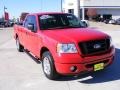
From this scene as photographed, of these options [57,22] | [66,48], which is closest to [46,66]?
[66,48]

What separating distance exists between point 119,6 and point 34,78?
74.8 m

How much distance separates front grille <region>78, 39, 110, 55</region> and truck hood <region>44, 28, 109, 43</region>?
0.10 meters

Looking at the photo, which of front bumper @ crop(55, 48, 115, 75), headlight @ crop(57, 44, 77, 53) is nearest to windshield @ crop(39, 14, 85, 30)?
headlight @ crop(57, 44, 77, 53)

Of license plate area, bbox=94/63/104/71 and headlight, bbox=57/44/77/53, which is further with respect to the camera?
license plate area, bbox=94/63/104/71

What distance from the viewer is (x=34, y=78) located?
25.0ft

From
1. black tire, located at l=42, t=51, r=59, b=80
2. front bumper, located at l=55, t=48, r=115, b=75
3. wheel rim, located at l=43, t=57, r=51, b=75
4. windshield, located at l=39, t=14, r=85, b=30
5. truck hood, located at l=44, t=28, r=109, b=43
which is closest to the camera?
front bumper, located at l=55, t=48, r=115, b=75

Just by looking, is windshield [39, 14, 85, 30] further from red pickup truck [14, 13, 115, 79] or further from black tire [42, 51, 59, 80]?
black tire [42, 51, 59, 80]

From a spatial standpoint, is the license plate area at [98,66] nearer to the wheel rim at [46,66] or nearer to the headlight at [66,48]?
the headlight at [66,48]

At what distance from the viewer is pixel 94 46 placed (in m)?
6.80

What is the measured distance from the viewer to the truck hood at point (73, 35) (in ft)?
22.2

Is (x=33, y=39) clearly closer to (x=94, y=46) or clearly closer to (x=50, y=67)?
(x=50, y=67)

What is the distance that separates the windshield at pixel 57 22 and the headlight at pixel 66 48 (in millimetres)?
1592

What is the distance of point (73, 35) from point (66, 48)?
0.54 meters

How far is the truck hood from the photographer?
6778mm
